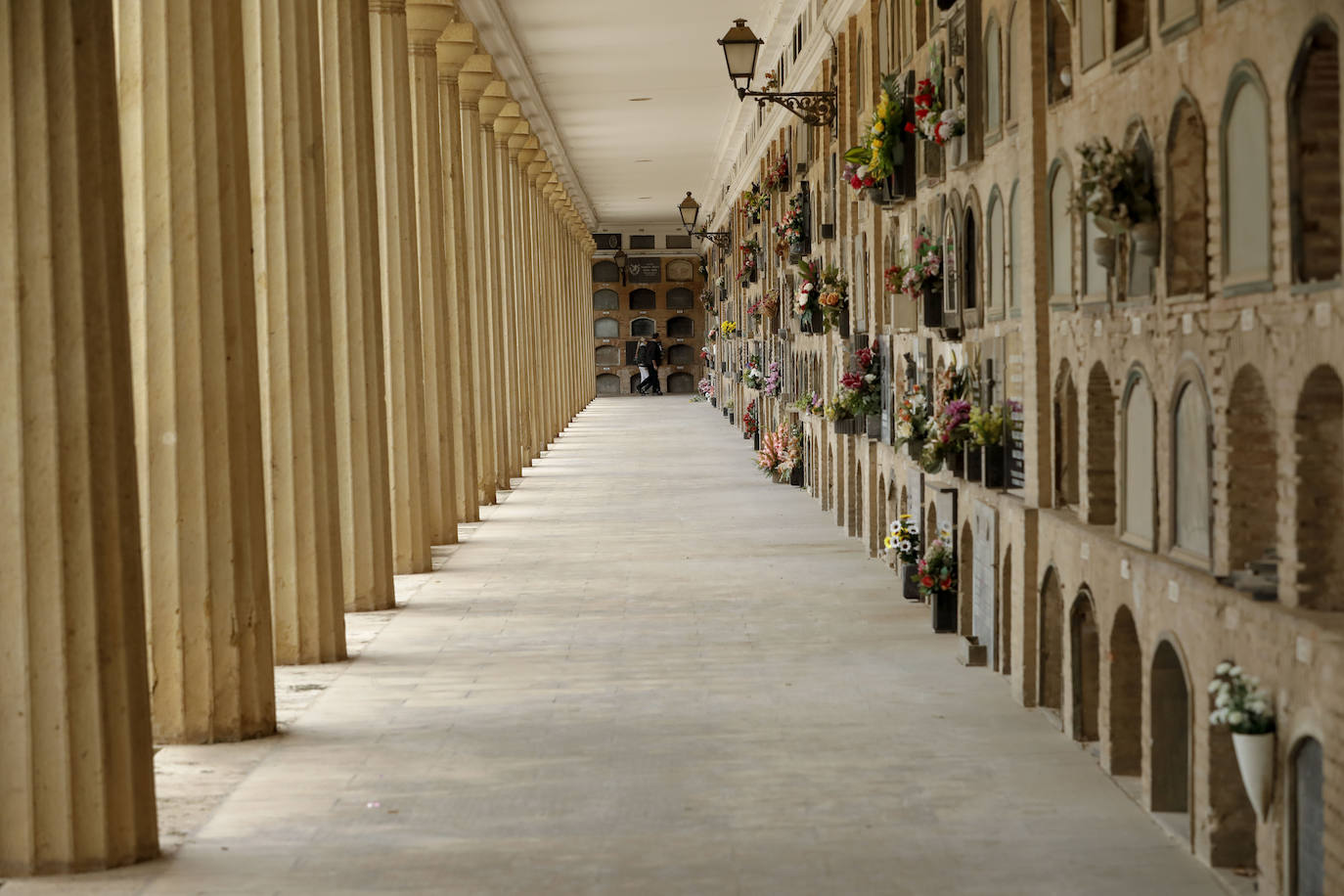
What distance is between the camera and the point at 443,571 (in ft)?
43.6

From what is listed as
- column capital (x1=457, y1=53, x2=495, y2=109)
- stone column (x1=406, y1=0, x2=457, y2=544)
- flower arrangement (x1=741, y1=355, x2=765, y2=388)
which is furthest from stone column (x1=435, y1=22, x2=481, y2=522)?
flower arrangement (x1=741, y1=355, x2=765, y2=388)

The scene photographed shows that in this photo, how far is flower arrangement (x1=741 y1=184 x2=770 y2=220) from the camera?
24.8m

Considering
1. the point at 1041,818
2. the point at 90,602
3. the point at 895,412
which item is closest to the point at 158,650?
the point at 90,602

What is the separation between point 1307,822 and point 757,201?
21247mm

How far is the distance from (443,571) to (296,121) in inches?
196

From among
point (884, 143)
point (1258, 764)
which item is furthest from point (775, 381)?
point (1258, 764)

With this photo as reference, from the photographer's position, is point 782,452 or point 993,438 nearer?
point 993,438

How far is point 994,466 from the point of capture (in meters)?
8.70

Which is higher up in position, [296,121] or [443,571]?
[296,121]

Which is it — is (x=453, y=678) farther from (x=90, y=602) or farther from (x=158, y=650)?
(x=90, y=602)

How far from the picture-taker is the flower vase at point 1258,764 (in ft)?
15.9

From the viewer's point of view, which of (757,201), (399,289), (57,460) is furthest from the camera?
(757,201)

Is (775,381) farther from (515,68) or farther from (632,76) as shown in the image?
(515,68)

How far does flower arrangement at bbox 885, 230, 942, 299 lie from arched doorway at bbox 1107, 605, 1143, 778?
4297mm
